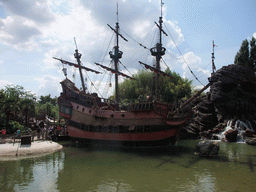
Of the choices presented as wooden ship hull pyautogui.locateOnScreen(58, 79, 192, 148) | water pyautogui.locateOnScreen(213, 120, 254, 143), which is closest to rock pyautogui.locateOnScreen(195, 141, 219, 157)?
wooden ship hull pyautogui.locateOnScreen(58, 79, 192, 148)

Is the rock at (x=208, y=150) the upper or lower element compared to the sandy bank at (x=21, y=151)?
upper

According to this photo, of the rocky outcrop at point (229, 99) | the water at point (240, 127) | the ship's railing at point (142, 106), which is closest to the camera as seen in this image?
the ship's railing at point (142, 106)

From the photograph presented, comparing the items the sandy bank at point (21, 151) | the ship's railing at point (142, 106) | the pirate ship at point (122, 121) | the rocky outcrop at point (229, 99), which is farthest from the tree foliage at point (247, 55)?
the sandy bank at point (21, 151)

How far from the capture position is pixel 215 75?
2783cm

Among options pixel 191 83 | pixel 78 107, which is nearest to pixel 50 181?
pixel 78 107

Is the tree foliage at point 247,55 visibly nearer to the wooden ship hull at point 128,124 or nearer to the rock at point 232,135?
the rock at point 232,135

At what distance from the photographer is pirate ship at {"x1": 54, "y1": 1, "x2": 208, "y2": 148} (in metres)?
18.4

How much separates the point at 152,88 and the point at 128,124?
85.2ft

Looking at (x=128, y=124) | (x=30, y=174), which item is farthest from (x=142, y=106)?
(x=30, y=174)

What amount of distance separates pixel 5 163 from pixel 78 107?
35.1 feet

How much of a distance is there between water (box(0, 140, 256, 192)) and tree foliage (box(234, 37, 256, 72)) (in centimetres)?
2496

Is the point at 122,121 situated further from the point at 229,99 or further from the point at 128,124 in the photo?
the point at 229,99

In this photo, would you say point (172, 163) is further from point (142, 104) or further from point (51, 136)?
point (51, 136)

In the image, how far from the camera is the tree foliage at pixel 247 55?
3438 centimetres
